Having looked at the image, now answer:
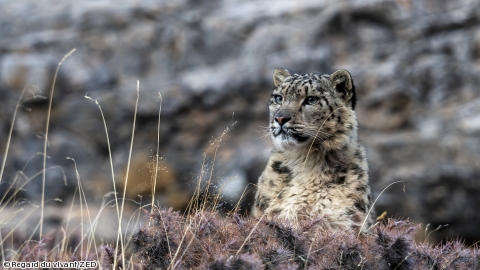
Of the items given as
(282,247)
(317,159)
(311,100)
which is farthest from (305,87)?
(282,247)

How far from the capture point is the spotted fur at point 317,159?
565cm

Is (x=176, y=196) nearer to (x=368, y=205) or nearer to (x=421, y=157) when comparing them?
(x=421, y=157)

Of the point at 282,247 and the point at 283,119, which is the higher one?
the point at 283,119

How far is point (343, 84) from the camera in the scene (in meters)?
6.35

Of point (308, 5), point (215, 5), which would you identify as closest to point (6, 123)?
point (215, 5)

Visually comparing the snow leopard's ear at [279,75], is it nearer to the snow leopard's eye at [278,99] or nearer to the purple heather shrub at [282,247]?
the snow leopard's eye at [278,99]

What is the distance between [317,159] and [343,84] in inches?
34.5

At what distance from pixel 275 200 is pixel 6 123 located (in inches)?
297

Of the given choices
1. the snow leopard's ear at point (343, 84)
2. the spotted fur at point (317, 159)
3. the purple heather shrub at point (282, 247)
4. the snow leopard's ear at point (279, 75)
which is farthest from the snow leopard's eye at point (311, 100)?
the purple heather shrub at point (282, 247)

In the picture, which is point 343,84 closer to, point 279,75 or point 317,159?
point 279,75

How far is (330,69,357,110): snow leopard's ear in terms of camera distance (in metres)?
6.29

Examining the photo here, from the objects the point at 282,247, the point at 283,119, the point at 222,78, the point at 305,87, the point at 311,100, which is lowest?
the point at 222,78

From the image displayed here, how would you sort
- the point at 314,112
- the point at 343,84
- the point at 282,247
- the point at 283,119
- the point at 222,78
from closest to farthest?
the point at 282,247
the point at 283,119
the point at 314,112
the point at 343,84
the point at 222,78

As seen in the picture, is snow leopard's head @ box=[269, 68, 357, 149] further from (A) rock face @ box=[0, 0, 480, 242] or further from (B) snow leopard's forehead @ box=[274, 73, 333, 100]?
(A) rock face @ box=[0, 0, 480, 242]
